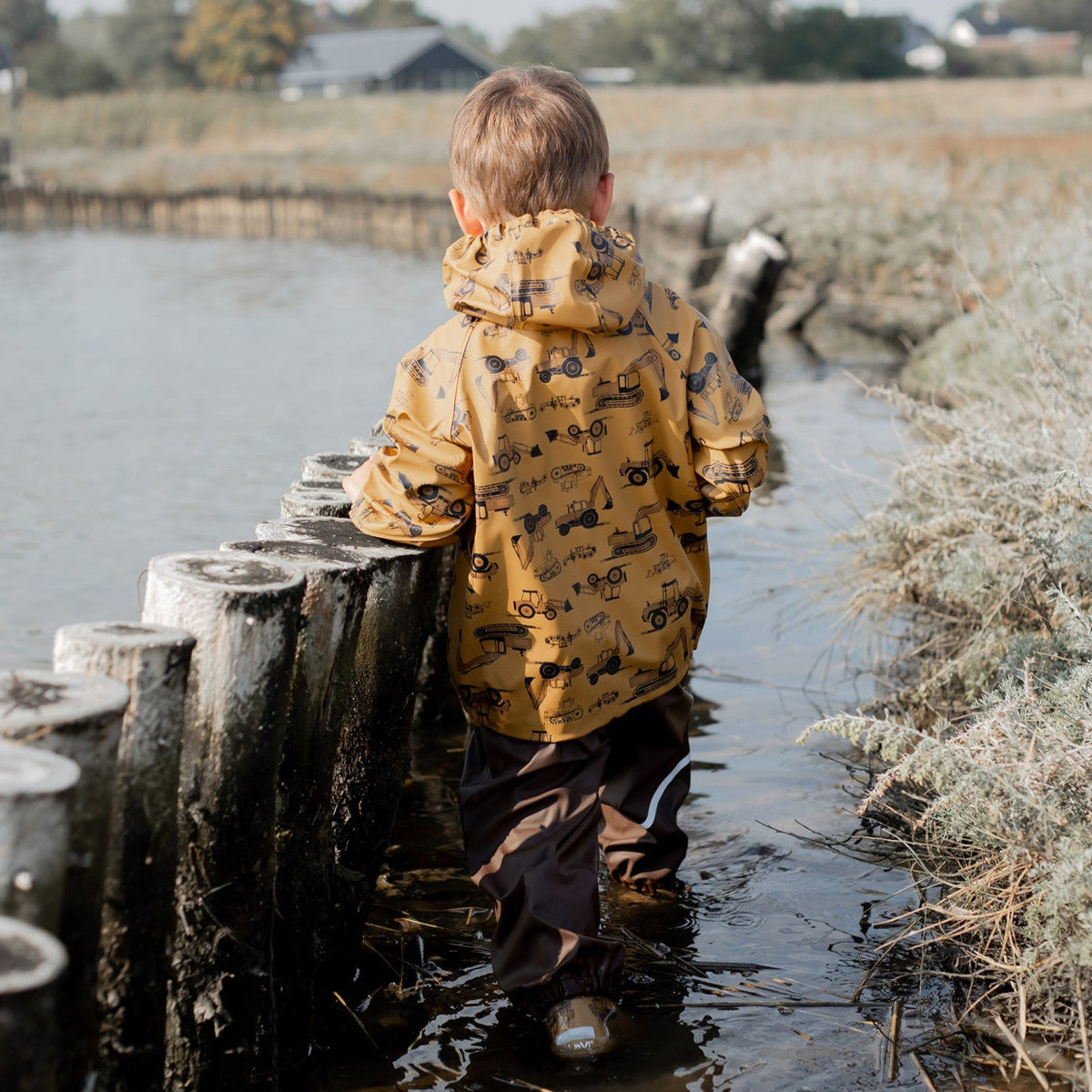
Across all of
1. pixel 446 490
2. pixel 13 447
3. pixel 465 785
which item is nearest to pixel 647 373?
pixel 446 490

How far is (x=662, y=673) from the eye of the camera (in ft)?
9.64

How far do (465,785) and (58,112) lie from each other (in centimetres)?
5950

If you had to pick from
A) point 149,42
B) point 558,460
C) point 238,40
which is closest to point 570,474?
point 558,460

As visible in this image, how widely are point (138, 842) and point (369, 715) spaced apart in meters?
0.91

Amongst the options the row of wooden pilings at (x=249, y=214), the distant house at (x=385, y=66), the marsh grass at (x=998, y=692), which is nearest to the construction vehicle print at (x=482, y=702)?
the marsh grass at (x=998, y=692)

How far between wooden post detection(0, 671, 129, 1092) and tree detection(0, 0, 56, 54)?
3534 inches

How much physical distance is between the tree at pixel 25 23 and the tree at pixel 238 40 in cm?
1152

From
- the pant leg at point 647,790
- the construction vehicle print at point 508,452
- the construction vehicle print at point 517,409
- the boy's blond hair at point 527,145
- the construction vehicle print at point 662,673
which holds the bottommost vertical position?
the pant leg at point 647,790

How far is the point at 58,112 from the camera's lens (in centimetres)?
5600

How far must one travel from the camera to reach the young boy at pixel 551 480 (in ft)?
8.82

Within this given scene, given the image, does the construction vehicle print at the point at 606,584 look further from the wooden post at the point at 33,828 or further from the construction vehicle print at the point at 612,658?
the wooden post at the point at 33,828

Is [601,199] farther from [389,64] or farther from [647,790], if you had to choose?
[389,64]

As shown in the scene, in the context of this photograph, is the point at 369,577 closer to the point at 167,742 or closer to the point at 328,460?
the point at 167,742

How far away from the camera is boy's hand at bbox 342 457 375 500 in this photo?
2.93 meters
